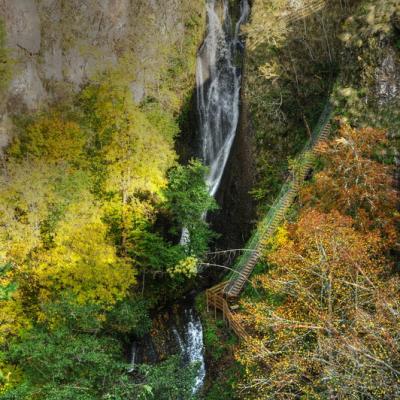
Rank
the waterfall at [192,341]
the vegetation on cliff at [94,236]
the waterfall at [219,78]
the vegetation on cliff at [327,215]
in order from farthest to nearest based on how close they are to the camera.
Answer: the waterfall at [219,78]
the waterfall at [192,341]
the vegetation on cliff at [94,236]
the vegetation on cliff at [327,215]

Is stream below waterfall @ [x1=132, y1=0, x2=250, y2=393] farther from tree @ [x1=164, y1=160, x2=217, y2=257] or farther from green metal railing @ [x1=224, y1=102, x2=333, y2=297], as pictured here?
green metal railing @ [x1=224, y1=102, x2=333, y2=297]

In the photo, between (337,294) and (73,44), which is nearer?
(337,294)

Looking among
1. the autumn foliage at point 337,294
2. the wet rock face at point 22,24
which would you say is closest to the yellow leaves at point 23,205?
the wet rock face at point 22,24

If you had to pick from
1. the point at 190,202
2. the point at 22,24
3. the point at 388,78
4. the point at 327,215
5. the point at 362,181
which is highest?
the point at 22,24

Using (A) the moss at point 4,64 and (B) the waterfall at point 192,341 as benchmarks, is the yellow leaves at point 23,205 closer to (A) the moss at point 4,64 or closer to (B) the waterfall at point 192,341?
(A) the moss at point 4,64

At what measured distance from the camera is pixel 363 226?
1438 cm

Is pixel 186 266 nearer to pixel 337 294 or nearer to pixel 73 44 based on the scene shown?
pixel 337 294

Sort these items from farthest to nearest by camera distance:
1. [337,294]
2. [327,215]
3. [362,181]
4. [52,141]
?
[52,141]
[362,181]
[327,215]
[337,294]

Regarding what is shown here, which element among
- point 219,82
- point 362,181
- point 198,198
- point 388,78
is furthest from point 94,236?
point 219,82

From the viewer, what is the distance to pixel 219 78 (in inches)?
1063

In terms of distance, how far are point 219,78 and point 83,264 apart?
52.2ft

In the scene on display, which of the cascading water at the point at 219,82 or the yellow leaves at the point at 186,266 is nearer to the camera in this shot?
the yellow leaves at the point at 186,266

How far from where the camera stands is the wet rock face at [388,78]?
54.1ft

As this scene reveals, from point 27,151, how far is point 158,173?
19.7 ft
